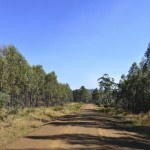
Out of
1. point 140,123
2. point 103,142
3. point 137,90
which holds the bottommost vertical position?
point 103,142

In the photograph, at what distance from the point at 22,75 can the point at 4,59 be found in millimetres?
12193

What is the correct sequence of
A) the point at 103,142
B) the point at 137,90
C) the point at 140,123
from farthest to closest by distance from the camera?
1. the point at 137,90
2. the point at 140,123
3. the point at 103,142

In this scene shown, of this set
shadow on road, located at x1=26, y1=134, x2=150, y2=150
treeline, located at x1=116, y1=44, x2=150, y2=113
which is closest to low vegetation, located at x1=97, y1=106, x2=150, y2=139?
shadow on road, located at x1=26, y1=134, x2=150, y2=150

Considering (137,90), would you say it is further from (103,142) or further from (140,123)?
(103,142)

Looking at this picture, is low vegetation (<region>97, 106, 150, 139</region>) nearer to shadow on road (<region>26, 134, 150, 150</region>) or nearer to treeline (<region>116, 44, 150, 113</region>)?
shadow on road (<region>26, 134, 150, 150</region>)

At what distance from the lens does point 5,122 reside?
26.4m

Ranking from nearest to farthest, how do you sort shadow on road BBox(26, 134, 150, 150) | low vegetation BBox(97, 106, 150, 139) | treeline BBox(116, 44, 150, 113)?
1. shadow on road BBox(26, 134, 150, 150)
2. low vegetation BBox(97, 106, 150, 139)
3. treeline BBox(116, 44, 150, 113)

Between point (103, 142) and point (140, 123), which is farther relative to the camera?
point (140, 123)

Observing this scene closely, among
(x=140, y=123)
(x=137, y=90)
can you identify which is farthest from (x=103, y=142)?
(x=137, y=90)

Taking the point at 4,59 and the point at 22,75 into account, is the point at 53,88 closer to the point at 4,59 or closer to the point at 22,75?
the point at 22,75

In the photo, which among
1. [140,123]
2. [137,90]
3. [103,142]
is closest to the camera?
[103,142]

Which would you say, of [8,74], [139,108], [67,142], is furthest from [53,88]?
[67,142]

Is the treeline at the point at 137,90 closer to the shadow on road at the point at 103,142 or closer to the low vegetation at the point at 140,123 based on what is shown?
the low vegetation at the point at 140,123

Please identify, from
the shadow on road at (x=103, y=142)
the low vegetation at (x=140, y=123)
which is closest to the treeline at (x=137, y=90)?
the low vegetation at (x=140, y=123)
